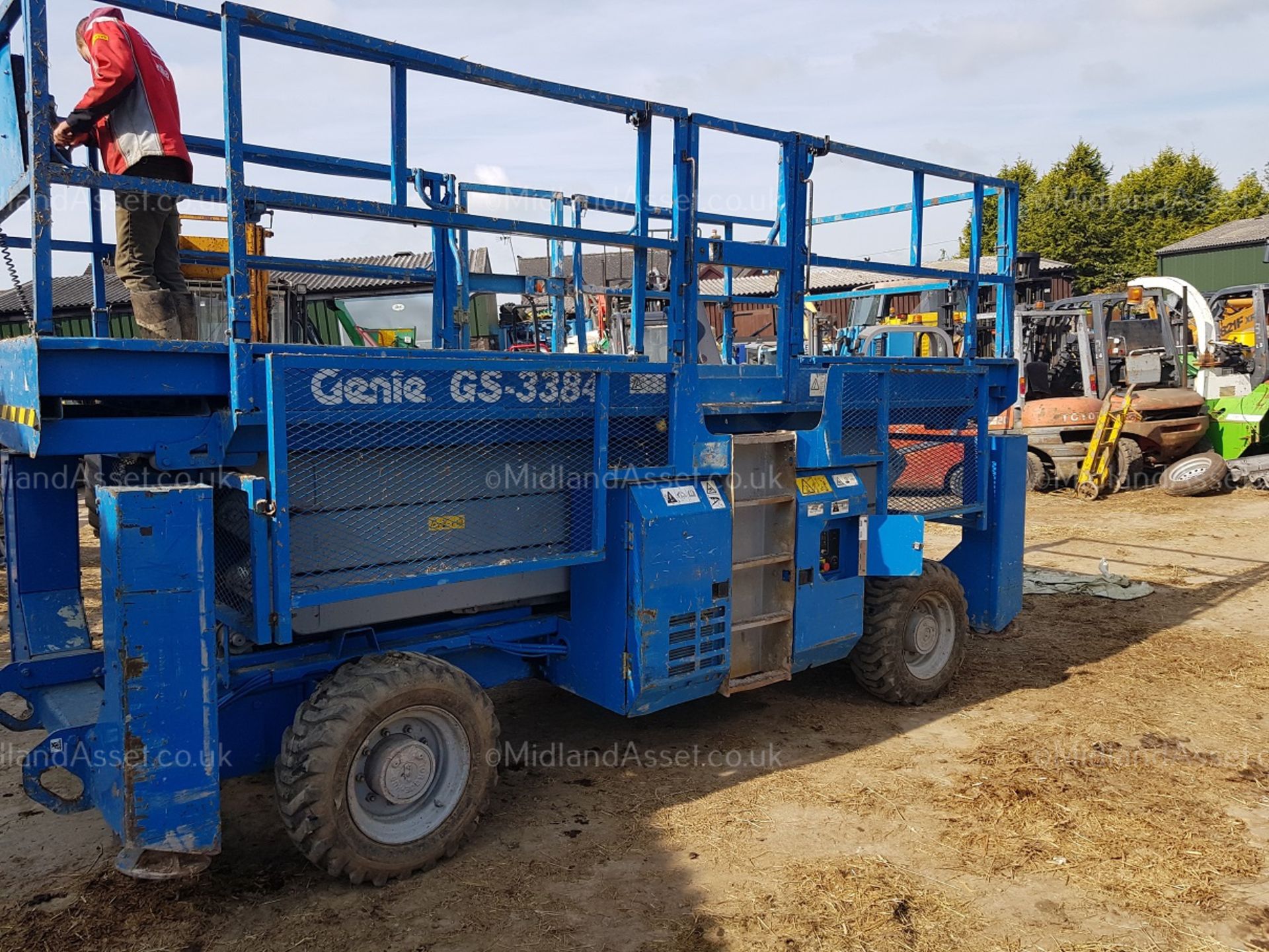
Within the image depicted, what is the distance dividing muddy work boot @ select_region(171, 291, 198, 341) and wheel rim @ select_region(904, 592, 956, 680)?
3.91m

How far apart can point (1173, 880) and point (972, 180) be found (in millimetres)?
3979

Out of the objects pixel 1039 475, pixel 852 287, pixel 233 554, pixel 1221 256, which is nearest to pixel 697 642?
pixel 233 554

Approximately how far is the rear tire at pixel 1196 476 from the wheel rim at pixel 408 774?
1202cm

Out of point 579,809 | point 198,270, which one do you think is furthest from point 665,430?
point 198,270

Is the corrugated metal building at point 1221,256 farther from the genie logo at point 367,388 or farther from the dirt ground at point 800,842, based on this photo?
the genie logo at point 367,388

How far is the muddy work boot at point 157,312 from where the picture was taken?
13.3 ft

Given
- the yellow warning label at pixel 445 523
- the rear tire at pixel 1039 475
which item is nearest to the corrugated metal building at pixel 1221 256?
the rear tire at pixel 1039 475

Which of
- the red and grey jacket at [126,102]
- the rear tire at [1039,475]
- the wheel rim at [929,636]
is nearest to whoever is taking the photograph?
the red and grey jacket at [126,102]

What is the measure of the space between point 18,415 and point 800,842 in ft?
10.8

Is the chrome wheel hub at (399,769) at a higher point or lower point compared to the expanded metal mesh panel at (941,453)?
lower

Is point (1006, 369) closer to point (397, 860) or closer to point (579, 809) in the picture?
point (579, 809)

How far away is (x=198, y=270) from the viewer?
220 inches

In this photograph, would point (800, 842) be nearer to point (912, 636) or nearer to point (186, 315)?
point (912, 636)

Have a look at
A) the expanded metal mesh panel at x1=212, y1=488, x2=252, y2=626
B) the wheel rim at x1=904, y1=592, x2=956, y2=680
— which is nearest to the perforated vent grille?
the wheel rim at x1=904, y1=592, x2=956, y2=680
